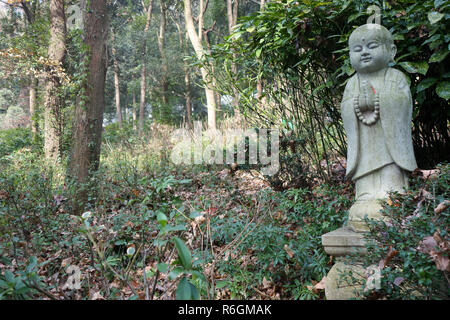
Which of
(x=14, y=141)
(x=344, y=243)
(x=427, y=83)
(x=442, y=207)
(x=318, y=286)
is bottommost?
(x=318, y=286)

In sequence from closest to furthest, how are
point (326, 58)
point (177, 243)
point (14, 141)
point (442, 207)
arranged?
point (177, 243) → point (442, 207) → point (326, 58) → point (14, 141)

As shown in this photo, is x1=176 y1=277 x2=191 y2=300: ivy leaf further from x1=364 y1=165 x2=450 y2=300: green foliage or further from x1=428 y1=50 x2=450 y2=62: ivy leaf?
x1=428 y1=50 x2=450 y2=62: ivy leaf

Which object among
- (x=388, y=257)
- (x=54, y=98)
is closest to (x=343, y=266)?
(x=388, y=257)

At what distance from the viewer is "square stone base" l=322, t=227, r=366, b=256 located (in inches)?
86.0

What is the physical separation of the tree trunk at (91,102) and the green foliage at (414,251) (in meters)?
4.38

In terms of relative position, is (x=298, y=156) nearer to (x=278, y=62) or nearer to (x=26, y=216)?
(x=278, y=62)

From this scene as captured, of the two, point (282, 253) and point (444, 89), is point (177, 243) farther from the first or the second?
point (444, 89)

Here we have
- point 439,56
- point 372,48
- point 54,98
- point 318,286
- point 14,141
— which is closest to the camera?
point 318,286

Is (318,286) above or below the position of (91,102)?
below

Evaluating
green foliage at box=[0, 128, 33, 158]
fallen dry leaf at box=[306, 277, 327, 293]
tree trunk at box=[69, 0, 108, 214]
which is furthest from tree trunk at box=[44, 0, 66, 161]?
fallen dry leaf at box=[306, 277, 327, 293]

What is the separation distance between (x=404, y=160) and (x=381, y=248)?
0.79 meters

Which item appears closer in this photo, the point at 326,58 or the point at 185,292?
the point at 185,292

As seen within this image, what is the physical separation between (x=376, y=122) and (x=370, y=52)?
510mm

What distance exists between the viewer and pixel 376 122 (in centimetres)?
246
